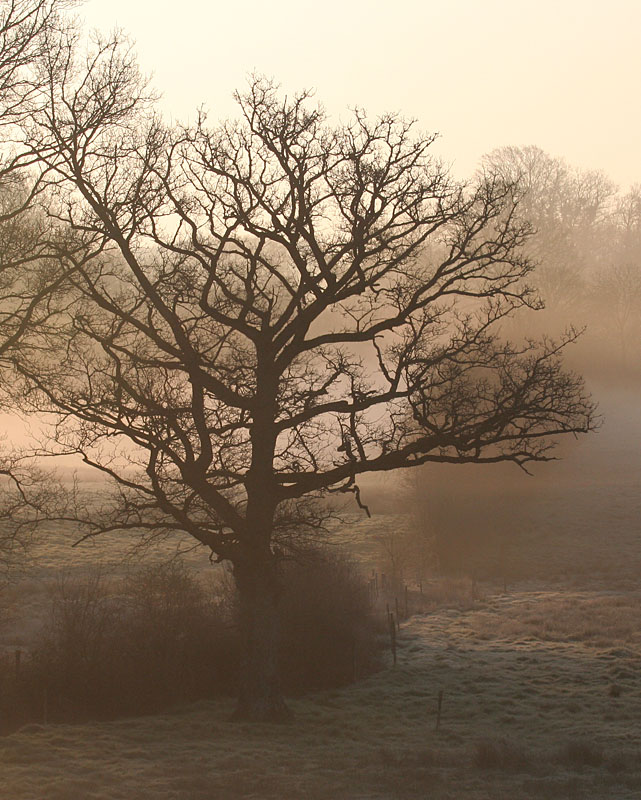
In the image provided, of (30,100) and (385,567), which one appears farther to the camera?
(385,567)

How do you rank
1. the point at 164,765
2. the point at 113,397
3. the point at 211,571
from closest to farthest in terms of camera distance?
the point at 164,765 < the point at 113,397 < the point at 211,571

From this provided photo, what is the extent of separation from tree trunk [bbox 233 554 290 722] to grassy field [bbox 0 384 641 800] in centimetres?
56

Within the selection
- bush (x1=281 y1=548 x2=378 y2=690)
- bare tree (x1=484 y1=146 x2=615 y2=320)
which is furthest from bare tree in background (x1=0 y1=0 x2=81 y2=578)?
bare tree (x1=484 y1=146 x2=615 y2=320)

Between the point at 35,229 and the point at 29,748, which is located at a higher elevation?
the point at 35,229

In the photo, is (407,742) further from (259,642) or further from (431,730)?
(259,642)

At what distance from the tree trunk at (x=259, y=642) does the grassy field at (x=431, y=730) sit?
560 mm

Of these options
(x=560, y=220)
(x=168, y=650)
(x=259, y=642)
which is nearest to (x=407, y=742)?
(x=259, y=642)

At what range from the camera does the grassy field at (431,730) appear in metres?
15.1

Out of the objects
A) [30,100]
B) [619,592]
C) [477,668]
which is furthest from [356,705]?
[619,592]

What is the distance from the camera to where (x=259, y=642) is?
1945 centimetres

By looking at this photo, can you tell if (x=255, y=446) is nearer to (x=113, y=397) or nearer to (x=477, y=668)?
(x=113, y=397)

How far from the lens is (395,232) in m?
20.3

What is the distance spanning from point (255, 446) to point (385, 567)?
2582cm

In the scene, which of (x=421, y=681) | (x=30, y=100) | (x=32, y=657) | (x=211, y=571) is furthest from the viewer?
(x=211, y=571)
